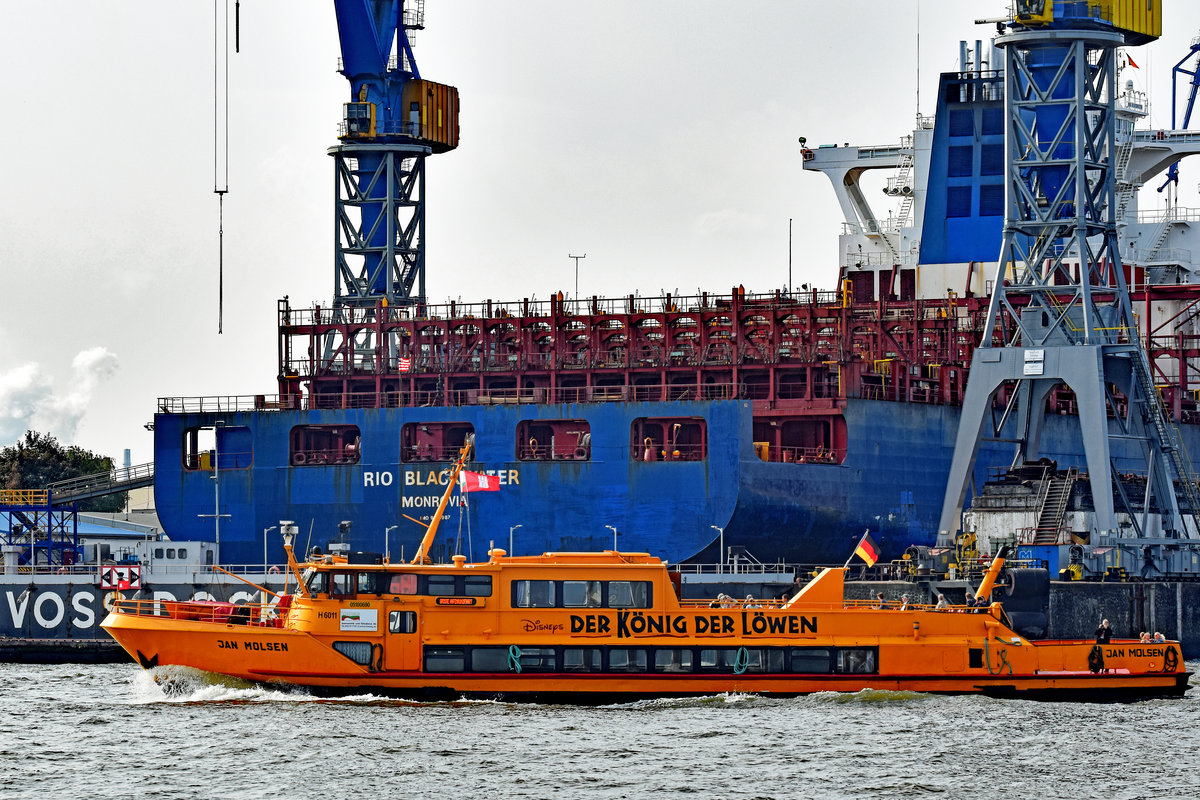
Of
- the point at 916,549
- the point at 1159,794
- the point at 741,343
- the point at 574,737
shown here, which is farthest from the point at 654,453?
the point at 1159,794

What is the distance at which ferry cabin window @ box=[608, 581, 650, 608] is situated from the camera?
49.6 metres

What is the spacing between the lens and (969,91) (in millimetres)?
93375

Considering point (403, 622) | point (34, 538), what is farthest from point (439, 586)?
point (34, 538)

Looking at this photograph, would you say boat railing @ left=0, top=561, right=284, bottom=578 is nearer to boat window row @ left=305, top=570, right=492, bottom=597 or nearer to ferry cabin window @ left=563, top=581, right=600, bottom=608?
boat window row @ left=305, top=570, right=492, bottom=597

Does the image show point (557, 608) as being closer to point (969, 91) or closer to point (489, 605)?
point (489, 605)

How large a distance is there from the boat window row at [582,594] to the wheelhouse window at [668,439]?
91.9ft

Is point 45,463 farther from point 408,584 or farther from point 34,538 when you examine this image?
point 408,584

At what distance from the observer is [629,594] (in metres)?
49.7

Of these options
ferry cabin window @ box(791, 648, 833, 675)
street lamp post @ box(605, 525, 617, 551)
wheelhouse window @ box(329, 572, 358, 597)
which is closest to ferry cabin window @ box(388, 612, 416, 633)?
wheelhouse window @ box(329, 572, 358, 597)

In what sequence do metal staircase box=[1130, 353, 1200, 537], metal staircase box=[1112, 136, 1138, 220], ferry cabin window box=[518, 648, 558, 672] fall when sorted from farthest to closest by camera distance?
metal staircase box=[1112, 136, 1138, 220], metal staircase box=[1130, 353, 1200, 537], ferry cabin window box=[518, 648, 558, 672]

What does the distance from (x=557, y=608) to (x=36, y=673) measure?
18.0m

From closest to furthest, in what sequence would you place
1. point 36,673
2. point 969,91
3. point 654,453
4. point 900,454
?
1. point 36,673
2. point 654,453
3. point 900,454
4. point 969,91

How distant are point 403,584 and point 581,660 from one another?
4.36 meters

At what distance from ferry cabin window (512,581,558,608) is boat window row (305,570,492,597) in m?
0.61
